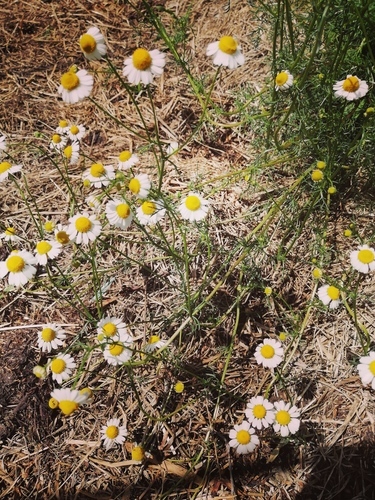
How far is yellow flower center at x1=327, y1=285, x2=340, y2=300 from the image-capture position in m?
1.69

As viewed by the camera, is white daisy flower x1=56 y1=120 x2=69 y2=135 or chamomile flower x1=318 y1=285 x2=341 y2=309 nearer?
chamomile flower x1=318 y1=285 x2=341 y2=309

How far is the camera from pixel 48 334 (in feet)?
5.65

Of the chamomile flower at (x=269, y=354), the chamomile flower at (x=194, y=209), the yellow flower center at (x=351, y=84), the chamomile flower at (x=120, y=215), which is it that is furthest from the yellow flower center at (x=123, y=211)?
the yellow flower center at (x=351, y=84)

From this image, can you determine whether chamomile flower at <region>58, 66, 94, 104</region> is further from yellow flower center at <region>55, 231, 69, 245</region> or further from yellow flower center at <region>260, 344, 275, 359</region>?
yellow flower center at <region>260, 344, 275, 359</region>

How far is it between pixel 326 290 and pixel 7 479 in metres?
1.38

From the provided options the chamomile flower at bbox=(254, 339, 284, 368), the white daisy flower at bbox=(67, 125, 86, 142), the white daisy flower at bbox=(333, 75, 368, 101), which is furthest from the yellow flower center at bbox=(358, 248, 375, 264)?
the white daisy flower at bbox=(67, 125, 86, 142)

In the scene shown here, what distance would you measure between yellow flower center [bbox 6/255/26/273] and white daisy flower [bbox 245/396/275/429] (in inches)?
37.8

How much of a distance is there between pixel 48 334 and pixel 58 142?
0.98 meters

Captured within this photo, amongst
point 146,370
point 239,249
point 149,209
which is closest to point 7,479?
point 146,370

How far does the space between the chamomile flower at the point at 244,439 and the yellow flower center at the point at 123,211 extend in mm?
825

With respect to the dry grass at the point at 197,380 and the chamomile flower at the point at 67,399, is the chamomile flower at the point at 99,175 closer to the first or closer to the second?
the dry grass at the point at 197,380

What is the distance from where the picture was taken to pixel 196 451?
168cm

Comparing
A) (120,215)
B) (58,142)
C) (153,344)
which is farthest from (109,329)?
(58,142)

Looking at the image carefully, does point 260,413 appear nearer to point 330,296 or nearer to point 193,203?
point 330,296
